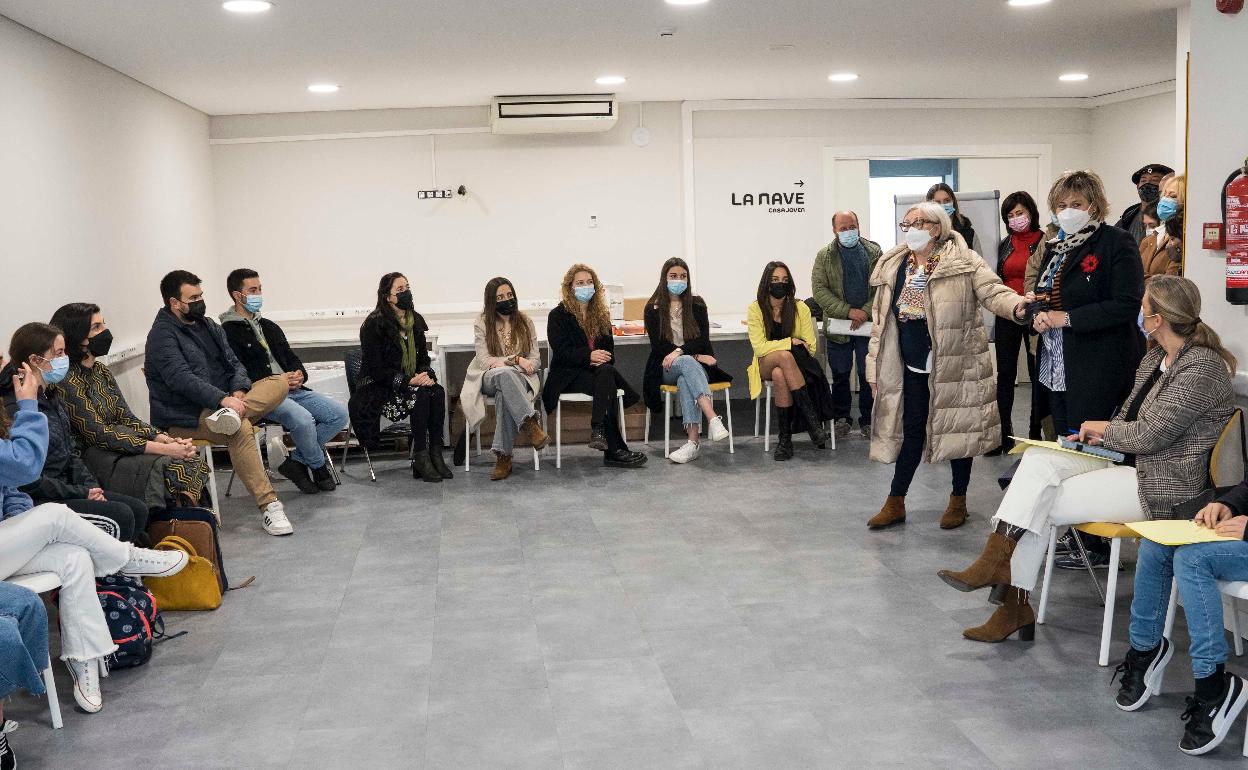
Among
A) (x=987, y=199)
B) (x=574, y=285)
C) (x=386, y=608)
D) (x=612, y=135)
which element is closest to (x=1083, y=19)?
(x=987, y=199)

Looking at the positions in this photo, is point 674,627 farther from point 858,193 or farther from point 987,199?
point 858,193

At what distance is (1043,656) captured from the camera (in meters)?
3.73

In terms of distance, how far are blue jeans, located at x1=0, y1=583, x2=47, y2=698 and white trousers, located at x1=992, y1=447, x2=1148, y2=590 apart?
2860mm

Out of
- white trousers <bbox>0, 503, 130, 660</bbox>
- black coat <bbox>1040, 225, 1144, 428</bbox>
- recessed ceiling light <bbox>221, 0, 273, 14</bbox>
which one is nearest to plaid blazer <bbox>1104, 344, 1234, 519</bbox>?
black coat <bbox>1040, 225, 1144, 428</bbox>

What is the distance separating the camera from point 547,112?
888 centimetres

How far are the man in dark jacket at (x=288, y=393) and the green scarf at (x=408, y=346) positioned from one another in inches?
18.8

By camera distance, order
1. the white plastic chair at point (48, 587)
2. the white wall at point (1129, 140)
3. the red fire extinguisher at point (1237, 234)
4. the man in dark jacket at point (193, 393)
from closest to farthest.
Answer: the white plastic chair at point (48, 587)
the red fire extinguisher at point (1237, 234)
the man in dark jacket at point (193, 393)
the white wall at point (1129, 140)

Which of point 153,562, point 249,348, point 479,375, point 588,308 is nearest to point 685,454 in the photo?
point 588,308

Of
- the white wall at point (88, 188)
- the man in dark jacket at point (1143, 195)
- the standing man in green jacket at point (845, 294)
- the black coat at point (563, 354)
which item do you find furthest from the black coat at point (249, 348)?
the man in dark jacket at point (1143, 195)

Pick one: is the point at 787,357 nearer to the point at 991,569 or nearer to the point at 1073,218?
the point at 1073,218

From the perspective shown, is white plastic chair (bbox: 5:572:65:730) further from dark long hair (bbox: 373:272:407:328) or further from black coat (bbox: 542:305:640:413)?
black coat (bbox: 542:305:640:413)

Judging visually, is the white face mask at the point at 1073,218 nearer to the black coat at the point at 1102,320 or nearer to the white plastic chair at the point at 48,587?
the black coat at the point at 1102,320

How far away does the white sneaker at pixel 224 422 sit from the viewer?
574cm

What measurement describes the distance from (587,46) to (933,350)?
2.98 meters
